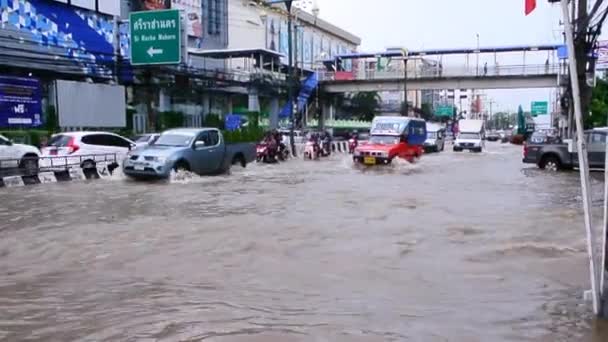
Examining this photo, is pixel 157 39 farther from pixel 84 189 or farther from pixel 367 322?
pixel 367 322

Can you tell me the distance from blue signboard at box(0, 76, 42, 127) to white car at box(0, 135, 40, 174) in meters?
7.05

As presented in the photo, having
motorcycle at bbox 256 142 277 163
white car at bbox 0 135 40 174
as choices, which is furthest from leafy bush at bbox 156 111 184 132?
white car at bbox 0 135 40 174

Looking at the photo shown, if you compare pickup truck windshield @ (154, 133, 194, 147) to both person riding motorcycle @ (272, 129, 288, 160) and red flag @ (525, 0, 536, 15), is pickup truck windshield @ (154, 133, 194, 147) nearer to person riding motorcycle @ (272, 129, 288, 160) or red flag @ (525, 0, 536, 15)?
person riding motorcycle @ (272, 129, 288, 160)

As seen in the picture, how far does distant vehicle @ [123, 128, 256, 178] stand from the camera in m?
17.3

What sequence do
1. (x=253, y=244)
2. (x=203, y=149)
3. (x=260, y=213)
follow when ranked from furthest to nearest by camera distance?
(x=203, y=149) → (x=260, y=213) → (x=253, y=244)

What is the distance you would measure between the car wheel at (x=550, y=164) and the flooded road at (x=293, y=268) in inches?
313

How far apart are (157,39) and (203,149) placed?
954 cm

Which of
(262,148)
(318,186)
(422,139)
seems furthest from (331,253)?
(422,139)

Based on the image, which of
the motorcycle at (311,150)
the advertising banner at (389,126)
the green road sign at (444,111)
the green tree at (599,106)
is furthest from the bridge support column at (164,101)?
the green road sign at (444,111)

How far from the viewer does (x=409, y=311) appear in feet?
18.6

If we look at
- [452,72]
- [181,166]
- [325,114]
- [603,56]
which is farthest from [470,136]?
[181,166]

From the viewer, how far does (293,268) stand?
24.4ft

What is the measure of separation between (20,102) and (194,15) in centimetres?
2501

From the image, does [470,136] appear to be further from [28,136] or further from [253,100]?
[28,136]
